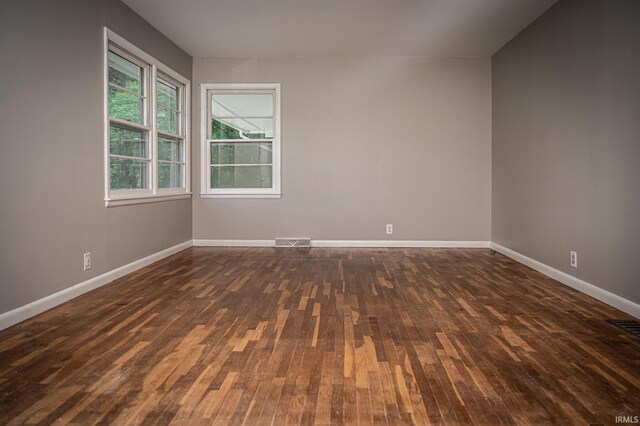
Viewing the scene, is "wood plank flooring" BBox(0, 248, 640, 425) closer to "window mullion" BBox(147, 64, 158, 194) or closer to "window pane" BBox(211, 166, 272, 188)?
"window mullion" BBox(147, 64, 158, 194)

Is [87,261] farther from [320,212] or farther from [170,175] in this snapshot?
[320,212]

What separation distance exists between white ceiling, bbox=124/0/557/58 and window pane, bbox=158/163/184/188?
1.55 meters

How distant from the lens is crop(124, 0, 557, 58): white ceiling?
4.50 m

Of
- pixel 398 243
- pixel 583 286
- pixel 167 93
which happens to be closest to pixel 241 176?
pixel 167 93

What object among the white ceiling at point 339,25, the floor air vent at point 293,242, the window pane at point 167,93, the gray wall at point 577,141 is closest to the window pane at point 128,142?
the window pane at point 167,93

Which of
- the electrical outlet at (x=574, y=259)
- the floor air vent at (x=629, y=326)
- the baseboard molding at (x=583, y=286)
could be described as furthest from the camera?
the electrical outlet at (x=574, y=259)

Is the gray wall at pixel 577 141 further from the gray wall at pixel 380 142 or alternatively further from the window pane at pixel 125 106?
the window pane at pixel 125 106

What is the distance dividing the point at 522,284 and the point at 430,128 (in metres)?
2.92

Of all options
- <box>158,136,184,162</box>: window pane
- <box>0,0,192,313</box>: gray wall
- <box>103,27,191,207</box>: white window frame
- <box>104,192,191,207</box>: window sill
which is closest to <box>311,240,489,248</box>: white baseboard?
<box>104,192,191,207</box>: window sill

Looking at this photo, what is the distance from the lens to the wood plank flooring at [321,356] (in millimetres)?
1803

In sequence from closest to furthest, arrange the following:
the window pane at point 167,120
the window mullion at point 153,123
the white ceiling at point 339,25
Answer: the white ceiling at point 339,25 < the window mullion at point 153,123 < the window pane at point 167,120

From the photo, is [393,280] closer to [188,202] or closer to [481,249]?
[481,249]

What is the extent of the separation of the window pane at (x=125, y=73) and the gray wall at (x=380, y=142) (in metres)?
1.58

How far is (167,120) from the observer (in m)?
5.69
